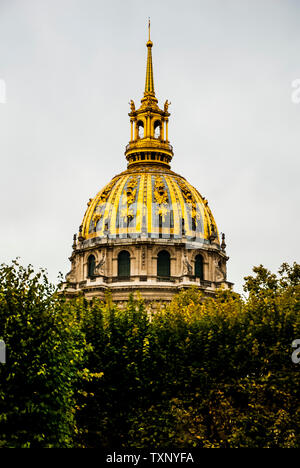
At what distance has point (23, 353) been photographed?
25094 mm

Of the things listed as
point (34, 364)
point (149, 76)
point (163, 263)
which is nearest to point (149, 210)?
point (163, 263)

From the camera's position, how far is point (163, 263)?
92.1 meters

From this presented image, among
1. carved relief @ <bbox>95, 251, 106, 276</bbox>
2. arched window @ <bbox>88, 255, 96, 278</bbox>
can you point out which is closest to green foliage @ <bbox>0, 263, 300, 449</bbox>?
carved relief @ <bbox>95, 251, 106, 276</bbox>

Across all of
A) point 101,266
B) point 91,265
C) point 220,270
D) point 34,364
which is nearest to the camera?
point 34,364

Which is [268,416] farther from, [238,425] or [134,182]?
[134,182]

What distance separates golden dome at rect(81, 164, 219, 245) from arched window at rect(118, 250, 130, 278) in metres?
2.01

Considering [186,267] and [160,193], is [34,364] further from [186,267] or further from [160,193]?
[160,193]

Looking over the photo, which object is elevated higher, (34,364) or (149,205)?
(149,205)

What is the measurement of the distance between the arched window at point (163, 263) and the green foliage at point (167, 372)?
57539 mm

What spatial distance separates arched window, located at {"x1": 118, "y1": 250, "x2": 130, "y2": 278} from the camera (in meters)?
91.6

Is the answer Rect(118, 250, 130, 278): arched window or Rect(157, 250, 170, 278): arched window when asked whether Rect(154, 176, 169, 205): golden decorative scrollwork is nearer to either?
Rect(157, 250, 170, 278): arched window

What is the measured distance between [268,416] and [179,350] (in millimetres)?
4385

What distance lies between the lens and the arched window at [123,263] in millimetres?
91562

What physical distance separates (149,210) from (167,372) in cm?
6304
